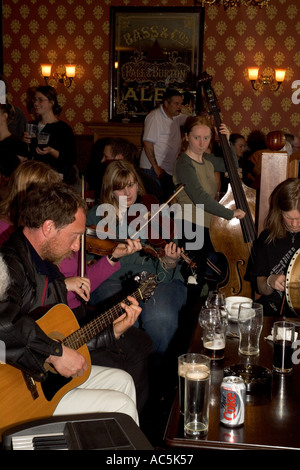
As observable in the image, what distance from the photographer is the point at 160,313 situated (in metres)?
2.60

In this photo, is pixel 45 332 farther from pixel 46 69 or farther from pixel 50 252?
pixel 46 69

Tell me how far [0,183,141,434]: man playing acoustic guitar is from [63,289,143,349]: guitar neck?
0.03 meters

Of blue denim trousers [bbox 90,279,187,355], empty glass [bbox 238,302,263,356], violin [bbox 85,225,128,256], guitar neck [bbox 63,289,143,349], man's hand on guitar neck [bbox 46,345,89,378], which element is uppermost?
violin [bbox 85,225,128,256]

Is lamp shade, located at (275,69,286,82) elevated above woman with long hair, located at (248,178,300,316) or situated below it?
above

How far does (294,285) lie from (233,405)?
87 cm

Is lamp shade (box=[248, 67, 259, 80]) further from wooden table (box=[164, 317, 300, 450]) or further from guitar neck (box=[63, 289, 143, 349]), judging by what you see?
wooden table (box=[164, 317, 300, 450])

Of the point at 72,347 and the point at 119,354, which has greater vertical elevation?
the point at 72,347

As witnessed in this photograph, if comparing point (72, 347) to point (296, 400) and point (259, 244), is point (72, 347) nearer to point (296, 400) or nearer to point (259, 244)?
point (296, 400)

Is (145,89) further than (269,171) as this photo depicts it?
Yes

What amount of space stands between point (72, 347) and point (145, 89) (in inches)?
219

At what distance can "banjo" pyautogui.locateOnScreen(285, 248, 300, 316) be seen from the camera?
2.02 m

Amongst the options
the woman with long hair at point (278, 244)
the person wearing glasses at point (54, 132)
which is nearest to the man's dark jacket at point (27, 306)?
the woman with long hair at point (278, 244)

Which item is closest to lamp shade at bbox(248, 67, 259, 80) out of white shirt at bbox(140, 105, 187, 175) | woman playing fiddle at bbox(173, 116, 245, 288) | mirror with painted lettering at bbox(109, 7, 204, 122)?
mirror with painted lettering at bbox(109, 7, 204, 122)
